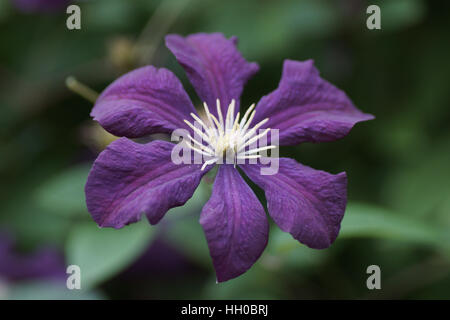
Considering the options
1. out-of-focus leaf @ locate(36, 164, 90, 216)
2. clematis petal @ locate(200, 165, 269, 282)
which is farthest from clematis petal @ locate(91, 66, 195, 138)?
out-of-focus leaf @ locate(36, 164, 90, 216)

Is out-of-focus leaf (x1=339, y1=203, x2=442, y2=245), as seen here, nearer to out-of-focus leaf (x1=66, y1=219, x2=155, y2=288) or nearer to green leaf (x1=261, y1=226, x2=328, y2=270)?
green leaf (x1=261, y1=226, x2=328, y2=270)

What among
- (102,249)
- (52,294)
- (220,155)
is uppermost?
(220,155)

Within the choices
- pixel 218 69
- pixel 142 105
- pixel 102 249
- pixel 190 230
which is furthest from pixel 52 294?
pixel 218 69

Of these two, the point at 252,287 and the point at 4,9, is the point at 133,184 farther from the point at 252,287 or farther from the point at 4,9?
the point at 4,9

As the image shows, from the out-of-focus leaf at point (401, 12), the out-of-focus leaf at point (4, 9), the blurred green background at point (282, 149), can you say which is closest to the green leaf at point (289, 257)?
the blurred green background at point (282, 149)

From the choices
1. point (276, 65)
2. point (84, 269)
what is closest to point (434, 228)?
point (276, 65)

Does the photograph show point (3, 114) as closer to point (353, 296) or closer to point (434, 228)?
point (353, 296)
